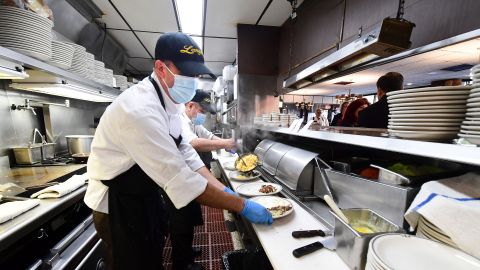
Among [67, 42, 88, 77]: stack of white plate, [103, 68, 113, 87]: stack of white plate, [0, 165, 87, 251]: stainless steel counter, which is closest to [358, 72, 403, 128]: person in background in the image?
[0, 165, 87, 251]: stainless steel counter

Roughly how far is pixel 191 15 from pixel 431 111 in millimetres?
3593

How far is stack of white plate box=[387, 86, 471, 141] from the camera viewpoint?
2.26ft

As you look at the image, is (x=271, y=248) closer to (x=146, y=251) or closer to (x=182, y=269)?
(x=146, y=251)

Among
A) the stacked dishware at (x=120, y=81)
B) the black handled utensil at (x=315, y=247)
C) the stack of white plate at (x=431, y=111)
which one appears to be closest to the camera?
the stack of white plate at (x=431, y=111)

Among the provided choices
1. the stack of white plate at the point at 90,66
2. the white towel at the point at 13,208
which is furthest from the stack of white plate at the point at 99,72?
the white towel at the point at 13,208

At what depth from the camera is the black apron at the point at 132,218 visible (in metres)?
1.30

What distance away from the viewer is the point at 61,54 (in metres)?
2.06

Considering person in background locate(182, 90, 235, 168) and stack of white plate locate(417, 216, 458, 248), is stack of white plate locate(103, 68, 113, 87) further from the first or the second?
stack of white plate locate(417, 216, 458, 248)

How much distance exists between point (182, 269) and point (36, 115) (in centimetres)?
261

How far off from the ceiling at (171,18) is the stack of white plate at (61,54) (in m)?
1.35

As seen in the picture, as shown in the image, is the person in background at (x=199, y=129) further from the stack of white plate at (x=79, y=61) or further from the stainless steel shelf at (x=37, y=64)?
the stack of white plate at (x=79, y=61)

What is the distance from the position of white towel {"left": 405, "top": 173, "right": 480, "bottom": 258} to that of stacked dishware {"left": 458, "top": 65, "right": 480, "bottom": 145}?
0.21 metres

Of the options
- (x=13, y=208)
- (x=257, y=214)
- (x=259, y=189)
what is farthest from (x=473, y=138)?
(x=13, y=208)

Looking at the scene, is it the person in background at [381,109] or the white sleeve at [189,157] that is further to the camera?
the person in background at [381,109]
